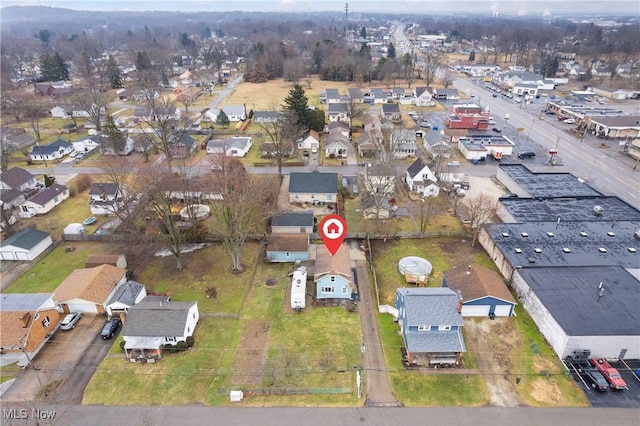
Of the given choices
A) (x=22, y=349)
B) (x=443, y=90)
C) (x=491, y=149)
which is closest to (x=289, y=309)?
(x=22, y=349)

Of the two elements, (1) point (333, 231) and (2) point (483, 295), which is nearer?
(2) point (483, 295)

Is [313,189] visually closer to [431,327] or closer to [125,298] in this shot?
[125,298]

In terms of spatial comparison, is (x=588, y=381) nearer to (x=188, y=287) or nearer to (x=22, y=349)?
(x=188, y=287)

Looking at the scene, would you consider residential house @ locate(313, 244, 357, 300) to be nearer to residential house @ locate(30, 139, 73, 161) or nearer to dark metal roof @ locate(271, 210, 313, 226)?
dark metal roof @ locate(271, 210, 313, 226)

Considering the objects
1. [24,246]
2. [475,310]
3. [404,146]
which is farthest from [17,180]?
[475,310]

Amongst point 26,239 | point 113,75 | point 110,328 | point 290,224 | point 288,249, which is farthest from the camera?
point 113,75

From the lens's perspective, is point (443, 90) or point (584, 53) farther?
point (584, 53)
